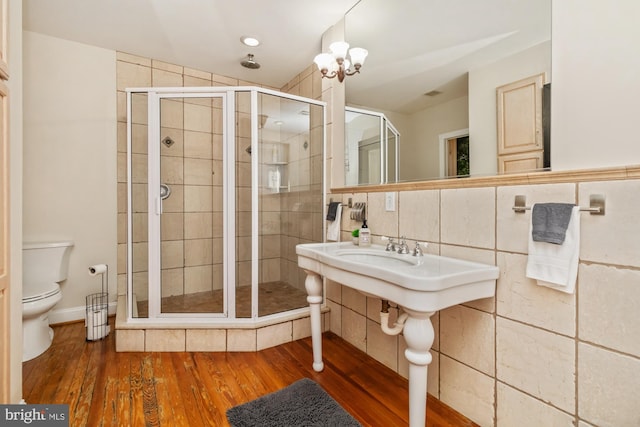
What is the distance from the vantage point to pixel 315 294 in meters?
1.81

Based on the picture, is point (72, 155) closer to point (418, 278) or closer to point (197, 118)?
point (197, 118)

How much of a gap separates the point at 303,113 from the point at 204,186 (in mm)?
1015

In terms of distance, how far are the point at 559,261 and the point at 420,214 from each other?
2.20 feet

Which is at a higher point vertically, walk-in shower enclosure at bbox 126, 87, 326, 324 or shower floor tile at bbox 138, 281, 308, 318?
walk-in shower enclosure at bbox 126, 87, 326, 324

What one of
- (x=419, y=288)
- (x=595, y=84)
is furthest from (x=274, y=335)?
(x=595, y=84)

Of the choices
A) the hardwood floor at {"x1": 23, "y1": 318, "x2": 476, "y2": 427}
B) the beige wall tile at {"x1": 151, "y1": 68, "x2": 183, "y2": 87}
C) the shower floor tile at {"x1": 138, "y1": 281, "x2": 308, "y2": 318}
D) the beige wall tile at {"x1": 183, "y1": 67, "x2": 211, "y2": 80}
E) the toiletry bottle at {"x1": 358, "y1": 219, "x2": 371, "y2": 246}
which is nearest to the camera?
the hardwood floor at {"x1": 23, "y1": 318, "x2": 476, "y2": 427}

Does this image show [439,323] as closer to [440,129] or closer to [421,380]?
[421,380]

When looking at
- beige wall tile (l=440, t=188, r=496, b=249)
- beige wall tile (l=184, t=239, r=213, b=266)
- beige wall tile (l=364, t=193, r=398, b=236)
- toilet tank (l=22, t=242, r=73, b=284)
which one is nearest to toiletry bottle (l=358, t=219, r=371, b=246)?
beige wall tile (l=364, t=193, r=398, b=236)

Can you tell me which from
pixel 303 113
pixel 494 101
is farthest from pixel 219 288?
pixel 494 101

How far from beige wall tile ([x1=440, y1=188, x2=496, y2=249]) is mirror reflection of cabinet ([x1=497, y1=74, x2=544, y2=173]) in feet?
0.49

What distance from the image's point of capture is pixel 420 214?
5.40 feet

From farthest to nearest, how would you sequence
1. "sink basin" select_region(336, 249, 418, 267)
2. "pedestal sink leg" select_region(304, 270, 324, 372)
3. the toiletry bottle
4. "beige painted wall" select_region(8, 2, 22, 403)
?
the toiletry bottle, "pedestal sink leg" select_region(304, 270, 324, 372), "sink basin" select_region(336, 249, 418, 267), "beige painted wall" select_region(8, 2, 22, 403)

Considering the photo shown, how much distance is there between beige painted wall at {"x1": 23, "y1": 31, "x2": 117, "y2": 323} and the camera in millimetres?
2365

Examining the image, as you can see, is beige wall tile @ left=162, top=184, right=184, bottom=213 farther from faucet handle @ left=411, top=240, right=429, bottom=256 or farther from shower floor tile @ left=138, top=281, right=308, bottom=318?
faucet handle @ left=411, top=240, right=429, bottom=256
